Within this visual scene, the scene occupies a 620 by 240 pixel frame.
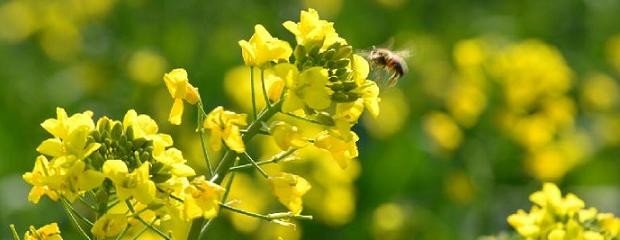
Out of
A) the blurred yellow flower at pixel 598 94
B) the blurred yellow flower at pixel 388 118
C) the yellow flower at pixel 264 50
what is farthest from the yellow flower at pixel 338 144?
the blurred yellow flower at pixel 598 94

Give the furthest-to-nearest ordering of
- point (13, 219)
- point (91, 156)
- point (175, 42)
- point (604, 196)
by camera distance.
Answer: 1. point (175, 42)
2. point (604, 196)
3. point (13, 219)
4. point (91, 156)

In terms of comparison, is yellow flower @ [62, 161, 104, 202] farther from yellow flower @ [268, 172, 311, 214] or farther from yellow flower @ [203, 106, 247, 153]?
yellow flower @ [268, 172, 311, 214]

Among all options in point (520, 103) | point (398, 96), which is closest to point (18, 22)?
point (398, 96)

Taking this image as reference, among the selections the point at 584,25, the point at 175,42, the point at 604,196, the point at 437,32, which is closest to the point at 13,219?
the point at 175,42

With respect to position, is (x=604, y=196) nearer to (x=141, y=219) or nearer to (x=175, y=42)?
(x=175, y=42)

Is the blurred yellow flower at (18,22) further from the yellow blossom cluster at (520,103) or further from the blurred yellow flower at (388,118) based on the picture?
the yellow blossom cluster at (520,103)
